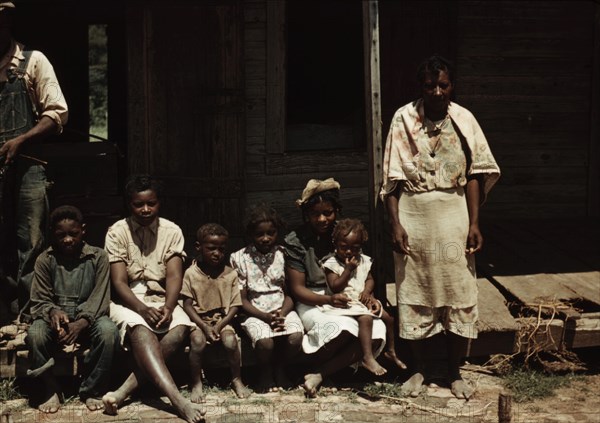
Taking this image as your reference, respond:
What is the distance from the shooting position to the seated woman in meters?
5.39

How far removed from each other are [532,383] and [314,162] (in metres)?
2.83

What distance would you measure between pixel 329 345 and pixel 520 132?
13.0 ft

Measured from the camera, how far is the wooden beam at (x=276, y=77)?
25.8 feet

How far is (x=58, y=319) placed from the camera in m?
5.37

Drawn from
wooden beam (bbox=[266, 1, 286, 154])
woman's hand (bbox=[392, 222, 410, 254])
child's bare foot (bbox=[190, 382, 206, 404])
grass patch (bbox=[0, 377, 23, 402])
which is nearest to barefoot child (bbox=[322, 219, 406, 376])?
woman's hand (bbox=[392, 222, 410, 254])

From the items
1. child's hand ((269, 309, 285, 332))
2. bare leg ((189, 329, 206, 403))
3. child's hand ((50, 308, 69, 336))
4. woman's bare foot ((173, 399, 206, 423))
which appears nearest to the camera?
woman's bare foot ((173, 399, 206, 423))

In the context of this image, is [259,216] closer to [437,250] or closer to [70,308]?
[437,250]

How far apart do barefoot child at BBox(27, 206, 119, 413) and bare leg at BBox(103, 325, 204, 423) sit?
15 cm

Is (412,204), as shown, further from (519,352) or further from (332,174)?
(332,174)

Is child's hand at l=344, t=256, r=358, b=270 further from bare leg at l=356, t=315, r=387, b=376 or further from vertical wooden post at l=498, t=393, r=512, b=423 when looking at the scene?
vertical wooden post at l=498, t=393, r=512, b=423

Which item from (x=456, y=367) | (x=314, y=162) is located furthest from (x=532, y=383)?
(x=314, y=162)

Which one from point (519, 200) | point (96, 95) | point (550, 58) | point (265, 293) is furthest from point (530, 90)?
point (96, 95)

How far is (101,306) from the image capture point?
18.3 ft

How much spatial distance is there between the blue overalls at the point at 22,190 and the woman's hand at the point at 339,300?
1.86 meters
